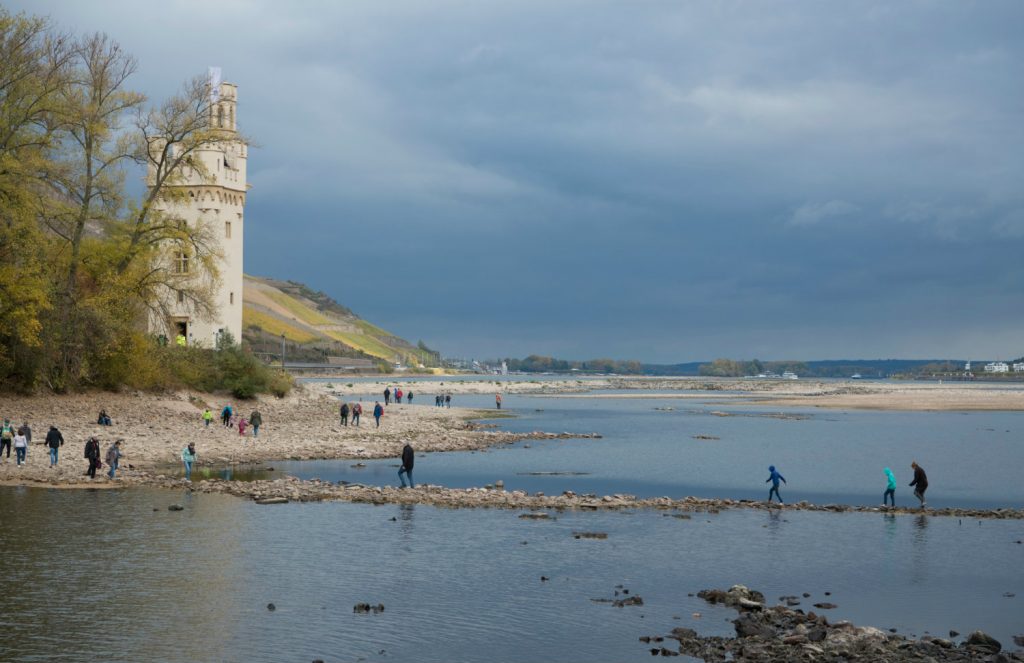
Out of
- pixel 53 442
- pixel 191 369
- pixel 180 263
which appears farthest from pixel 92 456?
pixel 180 263

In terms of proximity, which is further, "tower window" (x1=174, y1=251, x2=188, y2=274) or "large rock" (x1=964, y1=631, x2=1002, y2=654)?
"tower window" (x1=174, y1=251, x2=188, y2=274)

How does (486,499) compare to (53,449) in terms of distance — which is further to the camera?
(53,449)

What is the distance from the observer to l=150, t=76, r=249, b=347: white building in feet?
195

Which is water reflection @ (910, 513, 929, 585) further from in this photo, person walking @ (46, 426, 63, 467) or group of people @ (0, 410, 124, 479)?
person walking @ (46, 426, 63, 467)

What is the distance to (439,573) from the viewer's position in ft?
66.1

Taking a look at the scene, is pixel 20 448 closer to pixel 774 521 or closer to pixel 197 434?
pixel 197 434

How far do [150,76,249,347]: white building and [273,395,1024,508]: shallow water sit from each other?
1949 centimetres

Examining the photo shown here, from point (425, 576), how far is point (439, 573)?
35 centimetres

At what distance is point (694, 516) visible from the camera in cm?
2891

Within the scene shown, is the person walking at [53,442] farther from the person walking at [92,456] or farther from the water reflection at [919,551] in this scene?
the water reflection at [919,551]

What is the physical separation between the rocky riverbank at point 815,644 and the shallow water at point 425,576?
1.90ft

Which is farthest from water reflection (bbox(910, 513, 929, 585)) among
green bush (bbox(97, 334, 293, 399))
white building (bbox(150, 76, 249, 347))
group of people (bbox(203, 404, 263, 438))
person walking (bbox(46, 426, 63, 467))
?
white building (bbox(150, 76, 249, 347))

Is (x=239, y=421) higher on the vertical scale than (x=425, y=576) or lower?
higher

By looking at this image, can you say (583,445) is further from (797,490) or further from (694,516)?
(694,516)
